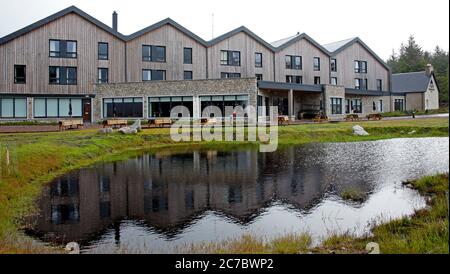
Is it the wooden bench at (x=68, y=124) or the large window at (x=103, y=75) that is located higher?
the large window at (x=103, y=75)

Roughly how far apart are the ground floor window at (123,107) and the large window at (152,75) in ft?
11.9

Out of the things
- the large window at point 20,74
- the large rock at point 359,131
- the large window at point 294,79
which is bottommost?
the large rock at point 359,131

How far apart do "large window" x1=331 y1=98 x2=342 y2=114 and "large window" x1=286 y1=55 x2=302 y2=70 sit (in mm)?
5604

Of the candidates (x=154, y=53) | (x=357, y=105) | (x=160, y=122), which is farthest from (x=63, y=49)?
(x=357, y=105)

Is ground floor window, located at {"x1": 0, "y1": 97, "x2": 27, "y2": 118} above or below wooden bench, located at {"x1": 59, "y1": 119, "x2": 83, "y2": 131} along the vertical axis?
above

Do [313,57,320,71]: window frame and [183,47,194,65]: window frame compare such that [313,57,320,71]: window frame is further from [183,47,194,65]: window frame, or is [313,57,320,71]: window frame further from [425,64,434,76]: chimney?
[425,64,434,76]: chimney

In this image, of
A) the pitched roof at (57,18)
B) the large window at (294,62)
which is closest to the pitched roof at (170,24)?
the pitched roof at (57,18)

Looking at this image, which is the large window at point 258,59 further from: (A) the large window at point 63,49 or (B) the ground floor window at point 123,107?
(A) the large window at point 63,49

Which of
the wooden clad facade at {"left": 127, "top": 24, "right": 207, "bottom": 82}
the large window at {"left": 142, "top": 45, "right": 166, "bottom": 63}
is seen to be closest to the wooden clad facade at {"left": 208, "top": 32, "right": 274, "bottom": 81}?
the wooden clad facade at {"left": 127, "top": 24, "right": 207, "bottom": 82}

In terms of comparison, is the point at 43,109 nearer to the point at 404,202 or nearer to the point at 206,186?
the point at 206,186

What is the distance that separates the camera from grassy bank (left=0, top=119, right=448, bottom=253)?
900 centimetres

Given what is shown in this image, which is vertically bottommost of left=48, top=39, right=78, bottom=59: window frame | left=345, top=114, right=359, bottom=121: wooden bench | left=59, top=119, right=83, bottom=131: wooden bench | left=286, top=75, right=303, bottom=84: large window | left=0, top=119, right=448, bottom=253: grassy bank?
left=0, top=119, right=448, bottom=253: grassy bank

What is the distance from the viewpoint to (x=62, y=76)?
114ft

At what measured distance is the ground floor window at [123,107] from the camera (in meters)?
34.1
